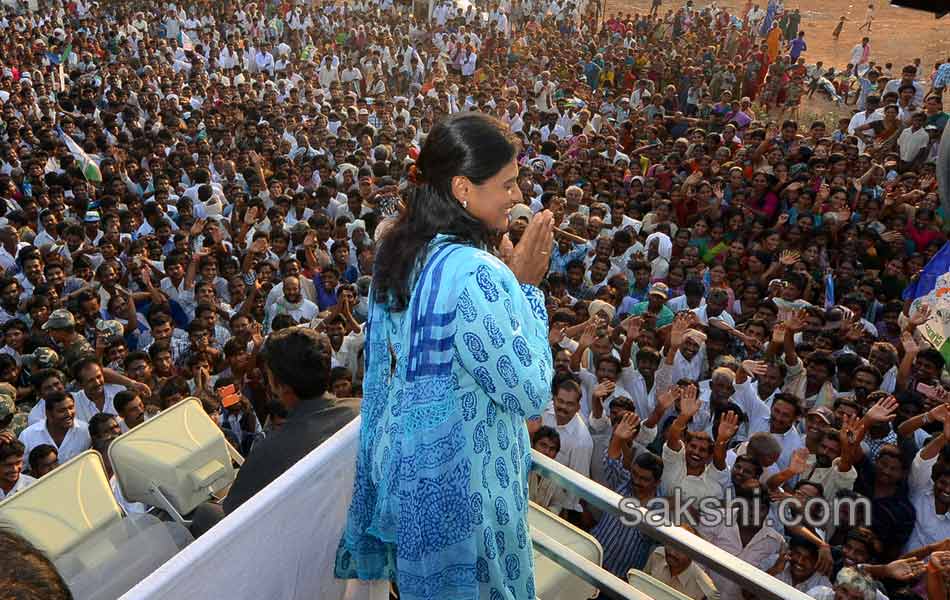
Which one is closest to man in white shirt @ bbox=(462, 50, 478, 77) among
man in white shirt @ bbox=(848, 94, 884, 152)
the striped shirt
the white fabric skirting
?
man in white shirt @ bbox=(848, 94, 884, 152)

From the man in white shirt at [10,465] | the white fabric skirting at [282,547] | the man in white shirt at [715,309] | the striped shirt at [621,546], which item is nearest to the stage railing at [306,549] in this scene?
the white fabric skirting at [282,547]

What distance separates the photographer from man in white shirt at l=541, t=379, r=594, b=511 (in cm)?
429

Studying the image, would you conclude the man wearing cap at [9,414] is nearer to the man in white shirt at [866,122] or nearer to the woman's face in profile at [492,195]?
the woman's face in profile at [492,195]

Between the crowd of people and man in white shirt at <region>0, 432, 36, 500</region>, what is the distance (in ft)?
0.04

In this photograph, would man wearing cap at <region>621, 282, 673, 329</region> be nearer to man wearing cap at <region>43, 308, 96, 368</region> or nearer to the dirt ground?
man wearing cap at <region>43, 308, 96, 368</region>

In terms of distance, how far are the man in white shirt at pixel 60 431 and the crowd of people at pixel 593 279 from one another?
0.01 m

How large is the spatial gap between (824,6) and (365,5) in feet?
51.0

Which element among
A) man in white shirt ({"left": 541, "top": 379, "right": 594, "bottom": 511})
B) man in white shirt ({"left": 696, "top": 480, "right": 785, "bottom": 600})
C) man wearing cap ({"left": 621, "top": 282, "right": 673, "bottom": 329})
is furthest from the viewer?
man wearing cap ({"left": 621, "top": 282, "right": 673, "bottom": 329})

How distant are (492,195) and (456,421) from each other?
44 centimetres

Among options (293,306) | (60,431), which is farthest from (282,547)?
(293,306)

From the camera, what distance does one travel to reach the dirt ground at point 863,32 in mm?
19688

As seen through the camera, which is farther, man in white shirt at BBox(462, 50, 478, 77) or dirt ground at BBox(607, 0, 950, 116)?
dirt ground at BBox(607, 0, 950, 116)

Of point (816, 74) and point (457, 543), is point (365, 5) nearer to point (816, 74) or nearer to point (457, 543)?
point (816, 74)

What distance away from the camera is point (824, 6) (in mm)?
25297
